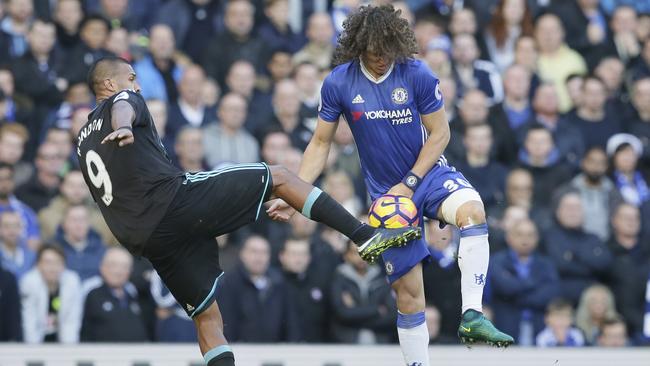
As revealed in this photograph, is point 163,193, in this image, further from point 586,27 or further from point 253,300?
→ point 586,27

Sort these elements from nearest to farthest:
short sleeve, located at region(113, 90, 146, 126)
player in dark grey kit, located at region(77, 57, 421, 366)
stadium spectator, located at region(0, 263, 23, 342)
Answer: short sleeve, located at region(113, 90, 146, 126)
player in dark grey kit, located at region(77, 57, 421, 366)
stadium spectator, located at region(0, 263, 23, 342)

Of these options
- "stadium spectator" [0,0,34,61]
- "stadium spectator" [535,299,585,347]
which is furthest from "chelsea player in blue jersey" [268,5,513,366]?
"stadium spectator" [0,0,34,61]

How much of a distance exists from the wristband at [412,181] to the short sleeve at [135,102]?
203 cm

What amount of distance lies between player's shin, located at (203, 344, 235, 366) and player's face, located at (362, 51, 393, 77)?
2352 mm

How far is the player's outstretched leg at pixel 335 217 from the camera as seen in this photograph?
10.1 meters

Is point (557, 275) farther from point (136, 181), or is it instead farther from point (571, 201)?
point (136, 181)

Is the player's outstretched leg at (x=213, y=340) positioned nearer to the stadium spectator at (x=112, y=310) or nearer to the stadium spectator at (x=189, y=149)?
the stadium spectator at (x=112, y=310)

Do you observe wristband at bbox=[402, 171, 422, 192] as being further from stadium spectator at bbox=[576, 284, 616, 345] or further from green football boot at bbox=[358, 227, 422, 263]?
stadium spectator at bbox=[576, 284, 616, 345]

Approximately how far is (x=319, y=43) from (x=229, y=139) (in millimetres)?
2054

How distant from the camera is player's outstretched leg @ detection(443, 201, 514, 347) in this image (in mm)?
10406

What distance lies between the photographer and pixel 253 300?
1427 cm

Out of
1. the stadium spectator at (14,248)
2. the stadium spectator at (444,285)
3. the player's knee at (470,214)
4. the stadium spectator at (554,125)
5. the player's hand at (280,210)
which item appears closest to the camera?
the player's knee at (470,214)

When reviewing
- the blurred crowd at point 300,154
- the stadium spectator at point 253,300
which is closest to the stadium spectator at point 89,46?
the blurred crowd at point 300,154

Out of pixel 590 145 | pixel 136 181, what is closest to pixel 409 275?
pixel 136 181
